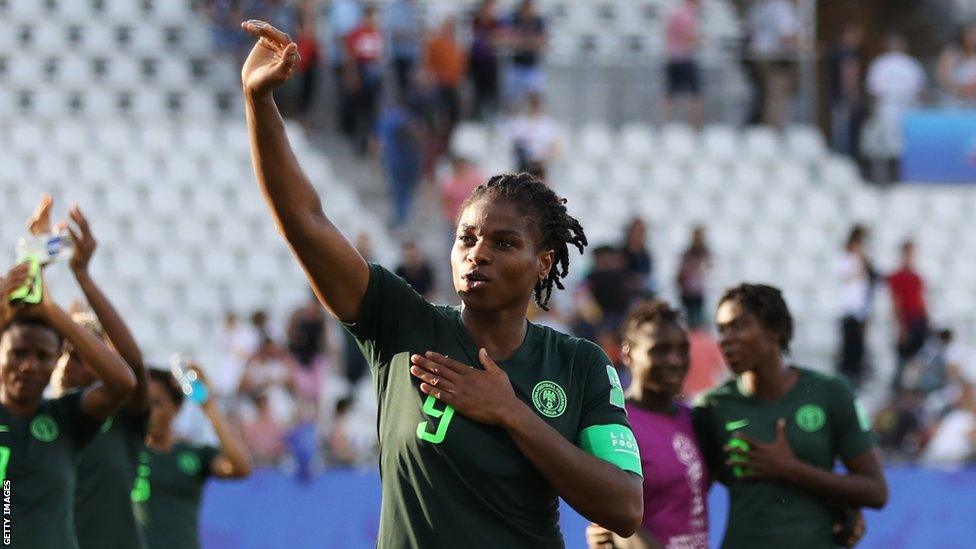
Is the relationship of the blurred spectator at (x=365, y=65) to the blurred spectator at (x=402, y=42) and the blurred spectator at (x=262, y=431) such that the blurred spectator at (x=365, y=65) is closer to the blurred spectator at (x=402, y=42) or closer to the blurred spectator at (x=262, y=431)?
the blurred spectator at (x=402, y=42)

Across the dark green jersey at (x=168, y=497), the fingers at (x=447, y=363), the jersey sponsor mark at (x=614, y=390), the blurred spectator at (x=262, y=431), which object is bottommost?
the blurred spectator at (x=262, y=431)

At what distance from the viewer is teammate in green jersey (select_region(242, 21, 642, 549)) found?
3.81 m

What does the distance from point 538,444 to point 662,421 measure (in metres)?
2.47

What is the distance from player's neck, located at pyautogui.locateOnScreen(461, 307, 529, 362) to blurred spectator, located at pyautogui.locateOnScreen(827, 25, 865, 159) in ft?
47.1

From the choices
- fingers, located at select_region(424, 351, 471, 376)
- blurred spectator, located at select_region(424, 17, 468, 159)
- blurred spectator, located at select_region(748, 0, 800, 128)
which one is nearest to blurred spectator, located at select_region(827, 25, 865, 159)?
blurred spectator, located at select_region(748, 0, 800, 128)

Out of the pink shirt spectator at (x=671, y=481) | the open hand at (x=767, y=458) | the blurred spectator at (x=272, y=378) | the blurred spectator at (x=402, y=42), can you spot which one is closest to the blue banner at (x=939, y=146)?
the blurred spectator at (x=402, y=42)

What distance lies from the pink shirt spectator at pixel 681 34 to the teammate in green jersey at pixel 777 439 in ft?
36.9

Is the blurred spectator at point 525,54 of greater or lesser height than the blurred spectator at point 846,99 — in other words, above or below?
above

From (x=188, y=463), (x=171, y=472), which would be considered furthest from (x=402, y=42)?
(x=171, y=472)

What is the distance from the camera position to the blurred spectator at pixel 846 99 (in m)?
17.9

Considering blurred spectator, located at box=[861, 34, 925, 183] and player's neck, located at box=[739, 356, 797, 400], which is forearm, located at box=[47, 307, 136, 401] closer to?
player's neck, located at box=[739, 356, 797, 400]

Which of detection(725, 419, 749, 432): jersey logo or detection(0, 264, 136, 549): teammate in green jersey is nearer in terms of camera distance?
detection(0, 264, 136, 549): teammate in green jersey

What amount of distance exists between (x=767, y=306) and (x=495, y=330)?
2.65m

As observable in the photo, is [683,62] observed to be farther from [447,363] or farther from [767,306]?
[447,363]
